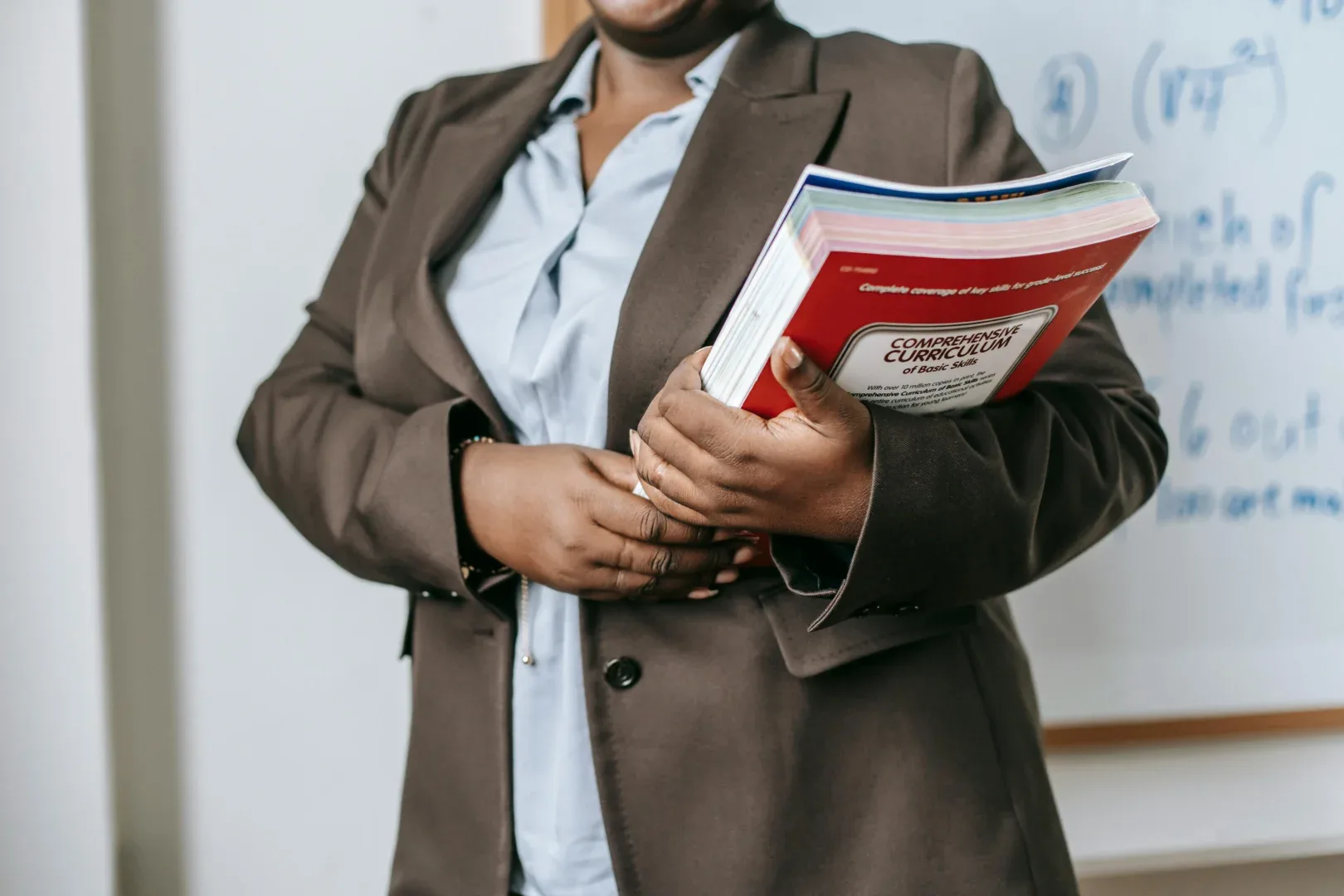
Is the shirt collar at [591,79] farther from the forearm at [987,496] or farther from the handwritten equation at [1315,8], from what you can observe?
the handwritten equation at [1315,8]

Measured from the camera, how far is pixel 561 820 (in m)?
0.69

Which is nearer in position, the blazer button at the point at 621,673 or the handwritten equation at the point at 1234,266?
the blazer button at the point at 621,673

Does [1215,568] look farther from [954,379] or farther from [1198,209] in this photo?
[954,379]

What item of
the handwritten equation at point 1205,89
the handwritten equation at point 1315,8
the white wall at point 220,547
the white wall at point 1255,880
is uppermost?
the handwritten equation at point 1315,8

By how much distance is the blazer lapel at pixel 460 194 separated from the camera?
0.74 m

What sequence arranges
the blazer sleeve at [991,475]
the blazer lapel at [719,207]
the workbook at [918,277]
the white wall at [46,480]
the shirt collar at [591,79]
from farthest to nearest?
the white wall at [46,480] → the shirt collar at [591,79] → the blazer lapel at [719,207] → the blazer sleeve at [991,475] → the workbook at [918,277]

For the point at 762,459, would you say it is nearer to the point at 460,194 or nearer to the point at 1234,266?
the point at 460,194

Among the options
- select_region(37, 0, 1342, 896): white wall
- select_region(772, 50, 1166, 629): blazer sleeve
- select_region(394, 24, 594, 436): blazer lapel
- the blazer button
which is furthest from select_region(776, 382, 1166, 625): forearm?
select_region(37, 0, 1342, 896): white wall

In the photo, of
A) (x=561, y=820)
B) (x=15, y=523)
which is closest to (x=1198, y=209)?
(x=561, y=820)

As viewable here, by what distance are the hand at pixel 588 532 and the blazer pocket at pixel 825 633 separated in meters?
0.04

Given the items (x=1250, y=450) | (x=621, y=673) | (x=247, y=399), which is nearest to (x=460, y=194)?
(x=621, y=673)

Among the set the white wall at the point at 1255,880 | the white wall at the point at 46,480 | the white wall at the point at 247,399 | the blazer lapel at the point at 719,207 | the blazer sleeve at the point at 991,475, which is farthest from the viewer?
the white wall at the point at 1255,880

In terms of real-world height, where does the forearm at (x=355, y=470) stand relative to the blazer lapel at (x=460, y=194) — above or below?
below

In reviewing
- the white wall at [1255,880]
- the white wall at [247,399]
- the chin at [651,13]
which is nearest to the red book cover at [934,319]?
the chin at [651,13]
